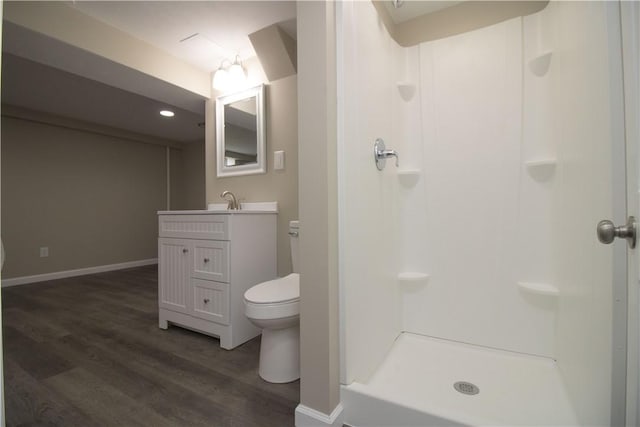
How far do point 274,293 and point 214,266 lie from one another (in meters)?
0.58

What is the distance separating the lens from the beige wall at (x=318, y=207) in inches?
44.3

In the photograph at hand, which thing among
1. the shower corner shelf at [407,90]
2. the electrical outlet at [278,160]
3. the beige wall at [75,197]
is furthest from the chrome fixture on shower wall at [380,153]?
the beige wall at [75,197]

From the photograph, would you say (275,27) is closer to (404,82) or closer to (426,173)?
(404,82)

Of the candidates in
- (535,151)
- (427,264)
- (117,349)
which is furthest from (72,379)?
(535,151)

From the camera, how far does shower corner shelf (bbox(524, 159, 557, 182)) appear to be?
147 cm

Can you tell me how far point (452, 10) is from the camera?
1.72 m

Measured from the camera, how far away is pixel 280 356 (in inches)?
59.4

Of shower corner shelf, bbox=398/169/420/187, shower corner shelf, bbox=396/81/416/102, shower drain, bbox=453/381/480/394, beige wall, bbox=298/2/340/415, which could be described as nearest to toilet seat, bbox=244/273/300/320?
beige wall, bbox=298/2/340/415

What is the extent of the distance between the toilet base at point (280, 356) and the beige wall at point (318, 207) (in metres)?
0.35

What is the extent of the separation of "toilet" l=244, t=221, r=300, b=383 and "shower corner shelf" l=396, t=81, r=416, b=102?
4.40 feet

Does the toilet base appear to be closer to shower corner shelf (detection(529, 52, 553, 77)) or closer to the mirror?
the mirror

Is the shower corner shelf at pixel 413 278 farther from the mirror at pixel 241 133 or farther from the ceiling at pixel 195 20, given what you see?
the ceiling at pixel 195 20

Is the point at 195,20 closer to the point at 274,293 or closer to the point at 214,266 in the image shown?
the point at 214,266

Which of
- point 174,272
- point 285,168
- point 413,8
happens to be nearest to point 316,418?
point 174,272
